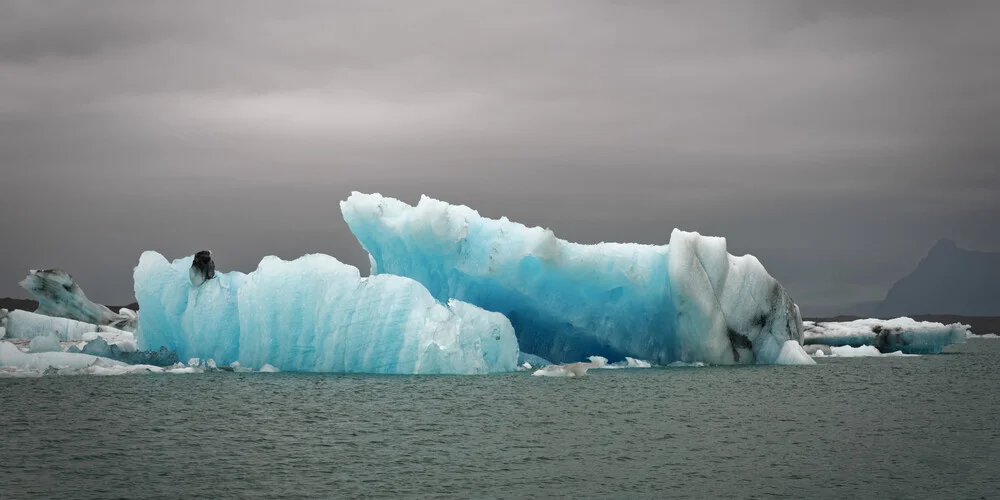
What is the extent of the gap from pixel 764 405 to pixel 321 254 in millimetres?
14467

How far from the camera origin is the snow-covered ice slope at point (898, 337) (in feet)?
176

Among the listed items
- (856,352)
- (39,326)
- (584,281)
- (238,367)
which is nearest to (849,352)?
(856,352)

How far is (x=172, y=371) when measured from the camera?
3312cm

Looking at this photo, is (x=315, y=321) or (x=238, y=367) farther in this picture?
(x=238, y=367)

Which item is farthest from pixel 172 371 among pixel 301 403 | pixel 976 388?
pixel 976 388

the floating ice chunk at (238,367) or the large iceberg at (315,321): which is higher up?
the large iceberg at (315,321)

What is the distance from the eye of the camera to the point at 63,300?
48250 mm

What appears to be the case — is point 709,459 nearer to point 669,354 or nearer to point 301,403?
point 301,403

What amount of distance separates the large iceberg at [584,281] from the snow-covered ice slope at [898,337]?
1972 cm

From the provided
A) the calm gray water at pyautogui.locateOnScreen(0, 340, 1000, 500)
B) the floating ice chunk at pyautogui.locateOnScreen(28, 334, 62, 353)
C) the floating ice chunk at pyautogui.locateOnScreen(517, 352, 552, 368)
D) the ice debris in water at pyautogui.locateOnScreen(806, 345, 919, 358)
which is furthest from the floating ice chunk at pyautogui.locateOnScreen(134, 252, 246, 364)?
the ice debris in water at pyautogui.locateOnScreen(806, 345, 919, 358)

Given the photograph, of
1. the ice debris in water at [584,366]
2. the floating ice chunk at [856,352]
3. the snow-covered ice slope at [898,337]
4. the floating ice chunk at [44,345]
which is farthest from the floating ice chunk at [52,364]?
the snow-covered ice slope at [898,337]

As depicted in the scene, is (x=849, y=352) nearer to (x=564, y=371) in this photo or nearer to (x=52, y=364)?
(x=564, y=371)

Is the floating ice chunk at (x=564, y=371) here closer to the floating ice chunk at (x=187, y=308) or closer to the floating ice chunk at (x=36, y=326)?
the floating ice chunk at (x=187, y=308)

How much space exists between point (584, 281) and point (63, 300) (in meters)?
27.9
